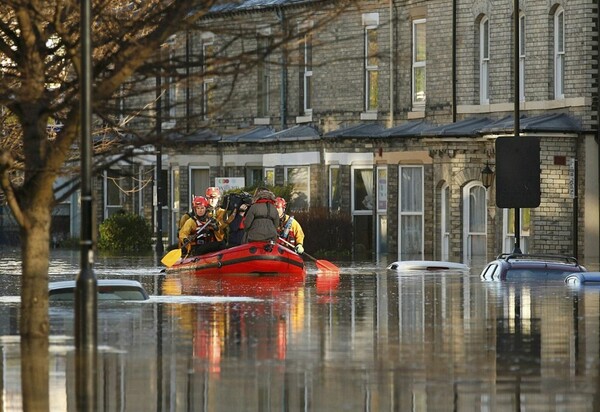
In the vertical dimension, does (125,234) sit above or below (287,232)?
below

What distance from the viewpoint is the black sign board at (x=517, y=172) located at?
44.4 metres

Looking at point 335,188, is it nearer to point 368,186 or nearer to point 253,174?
point 368,186

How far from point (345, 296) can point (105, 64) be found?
13361 millimetres

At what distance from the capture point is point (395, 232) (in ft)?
186

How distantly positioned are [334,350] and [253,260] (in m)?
17.6

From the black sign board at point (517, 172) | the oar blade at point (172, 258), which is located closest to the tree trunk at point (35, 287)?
the oar blade at point (172, 258)

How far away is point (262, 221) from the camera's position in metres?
38.2

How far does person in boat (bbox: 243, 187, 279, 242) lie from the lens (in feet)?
125

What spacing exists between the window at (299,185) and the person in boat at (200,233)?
18.1 m

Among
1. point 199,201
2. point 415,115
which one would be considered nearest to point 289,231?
point 199,201

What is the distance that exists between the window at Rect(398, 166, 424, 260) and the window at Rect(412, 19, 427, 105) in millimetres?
2139

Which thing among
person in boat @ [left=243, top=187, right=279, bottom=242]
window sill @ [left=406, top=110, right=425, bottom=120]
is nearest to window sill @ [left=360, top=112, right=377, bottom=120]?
window sill @ [left=406, top=110, right=425, bottom=120]

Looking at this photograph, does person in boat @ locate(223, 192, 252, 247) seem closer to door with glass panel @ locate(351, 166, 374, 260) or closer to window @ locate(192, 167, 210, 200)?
door with glass panel @ locate(351, 166, 374, 260)

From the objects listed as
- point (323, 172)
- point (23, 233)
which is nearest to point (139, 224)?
point (323, 172)
